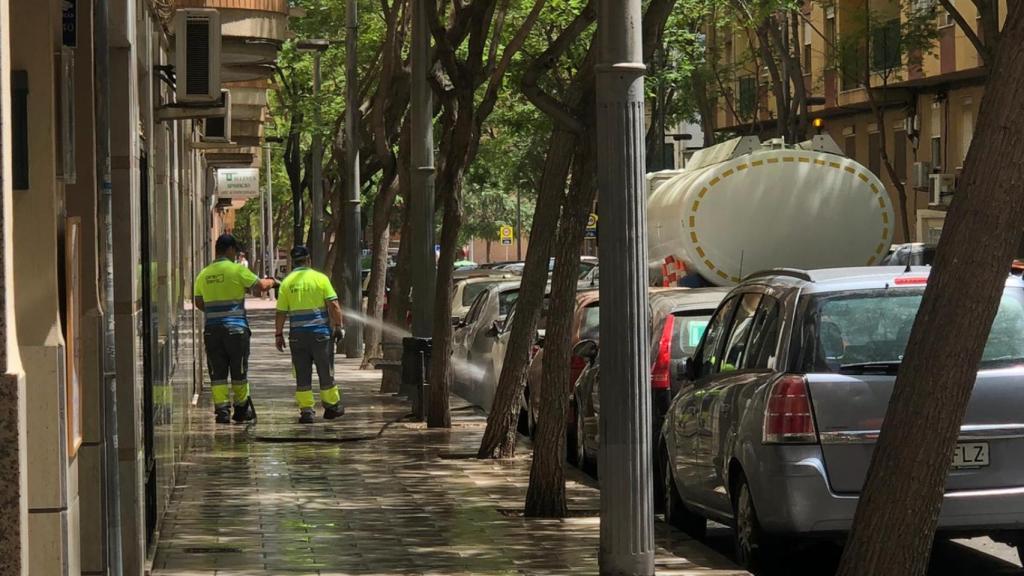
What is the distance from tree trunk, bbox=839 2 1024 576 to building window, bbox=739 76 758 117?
47.0 meters

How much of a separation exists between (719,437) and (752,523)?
0.78m

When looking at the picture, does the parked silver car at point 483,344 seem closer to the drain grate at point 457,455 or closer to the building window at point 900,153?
the drain grate at point 457,455

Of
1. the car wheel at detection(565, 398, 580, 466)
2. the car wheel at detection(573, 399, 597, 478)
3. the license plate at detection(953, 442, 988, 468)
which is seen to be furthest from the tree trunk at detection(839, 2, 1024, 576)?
the car wheel at detection(565, 398, 580, 466)

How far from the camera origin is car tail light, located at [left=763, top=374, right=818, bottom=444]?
9445 millimetres

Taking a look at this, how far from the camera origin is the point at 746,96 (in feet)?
178

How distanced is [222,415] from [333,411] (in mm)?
1158

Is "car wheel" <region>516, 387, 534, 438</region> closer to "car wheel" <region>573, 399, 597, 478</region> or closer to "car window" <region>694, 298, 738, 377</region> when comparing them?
"car wheel" <region>573, 399, 597, 478</region>

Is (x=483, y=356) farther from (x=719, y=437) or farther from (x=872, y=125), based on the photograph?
(x=872, y=125)

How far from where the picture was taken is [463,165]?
19.9m

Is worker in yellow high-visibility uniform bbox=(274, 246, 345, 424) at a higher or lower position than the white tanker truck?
lower

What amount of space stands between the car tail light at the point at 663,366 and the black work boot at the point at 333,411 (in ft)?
21.9

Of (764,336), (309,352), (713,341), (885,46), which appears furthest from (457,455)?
(885,46)

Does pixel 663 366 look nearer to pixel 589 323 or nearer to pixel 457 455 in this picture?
pixel 457 455

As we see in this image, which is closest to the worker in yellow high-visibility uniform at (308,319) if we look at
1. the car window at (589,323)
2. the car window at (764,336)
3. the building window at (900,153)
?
the car window at (589,323)
